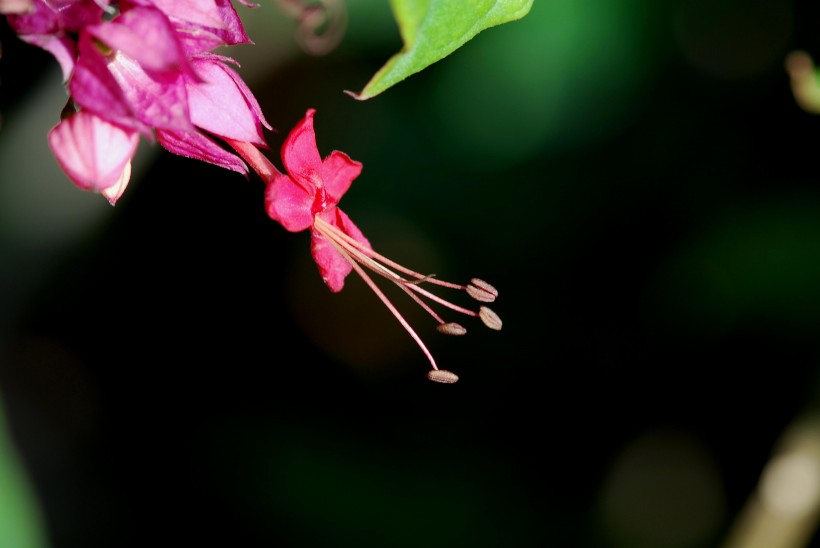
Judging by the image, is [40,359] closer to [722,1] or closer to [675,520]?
[675,520]

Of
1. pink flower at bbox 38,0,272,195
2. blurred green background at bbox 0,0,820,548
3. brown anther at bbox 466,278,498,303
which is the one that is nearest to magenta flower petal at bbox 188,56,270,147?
pink flower at bbox 38,0,272,195

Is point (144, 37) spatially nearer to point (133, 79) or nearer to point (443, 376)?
point (133, 79)

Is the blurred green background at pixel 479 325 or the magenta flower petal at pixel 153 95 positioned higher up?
the magenta flower petal at pixel 153 95

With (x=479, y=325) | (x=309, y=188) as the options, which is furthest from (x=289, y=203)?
(x=479, y=325)

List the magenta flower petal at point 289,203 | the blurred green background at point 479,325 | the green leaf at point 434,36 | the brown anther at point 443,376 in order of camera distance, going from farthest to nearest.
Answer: the blurred green background at point 479,325 → the brown anther at point 443,376 → the magenta flower petal at point 289,203 → the green leaf at point 434,36

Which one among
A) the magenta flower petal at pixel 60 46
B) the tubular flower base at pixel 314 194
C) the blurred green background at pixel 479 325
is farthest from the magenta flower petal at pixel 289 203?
the blurred green background at pixel 479 325

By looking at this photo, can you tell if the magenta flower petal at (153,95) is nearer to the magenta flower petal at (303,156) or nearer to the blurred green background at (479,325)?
the magenta flower petal at (303,156)

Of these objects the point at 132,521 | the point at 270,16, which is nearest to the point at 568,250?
the point at 270,16

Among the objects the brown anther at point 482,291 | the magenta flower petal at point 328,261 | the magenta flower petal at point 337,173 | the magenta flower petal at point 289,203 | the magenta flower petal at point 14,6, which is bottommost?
the brown anther at point 482,291

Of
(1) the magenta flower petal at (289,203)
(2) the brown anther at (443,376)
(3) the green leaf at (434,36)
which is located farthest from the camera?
(2) the brown anther at (443,376)
